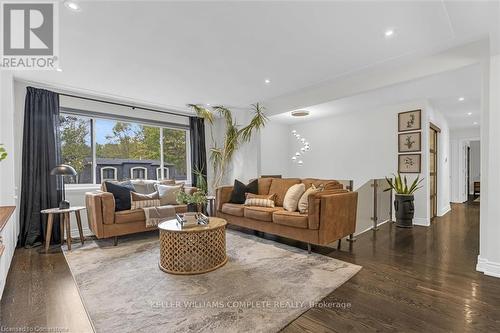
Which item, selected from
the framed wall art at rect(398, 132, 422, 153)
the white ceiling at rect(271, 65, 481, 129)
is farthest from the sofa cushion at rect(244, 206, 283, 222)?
the framed wall art at rect(398, 132, 422, 153)

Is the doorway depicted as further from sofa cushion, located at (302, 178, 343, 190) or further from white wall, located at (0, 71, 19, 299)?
white wall, located at (0, 71, 19, 299)

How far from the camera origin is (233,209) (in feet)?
13.6

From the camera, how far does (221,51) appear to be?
2.92 meters

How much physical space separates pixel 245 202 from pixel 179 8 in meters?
2.96

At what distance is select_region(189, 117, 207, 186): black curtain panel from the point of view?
19.1 feet

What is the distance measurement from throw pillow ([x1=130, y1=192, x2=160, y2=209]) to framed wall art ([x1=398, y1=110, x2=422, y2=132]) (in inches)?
188

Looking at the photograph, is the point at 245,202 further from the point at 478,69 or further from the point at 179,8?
the point at 478,69

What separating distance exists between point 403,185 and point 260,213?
3.06 m

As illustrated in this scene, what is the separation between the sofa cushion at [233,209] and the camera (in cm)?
406

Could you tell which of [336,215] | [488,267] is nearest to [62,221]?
[336,215]

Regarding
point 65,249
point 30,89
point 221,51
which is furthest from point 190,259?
point 30,89

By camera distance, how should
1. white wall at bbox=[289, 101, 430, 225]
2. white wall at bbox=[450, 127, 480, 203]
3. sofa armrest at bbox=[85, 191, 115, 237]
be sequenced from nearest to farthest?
1. sofa armrest at bbox=[85, 191, 115, 237]
2. white wall at bbox=[289, 101, 430, 225]
3. white wall at bbox=[450, 127, 480, 203]

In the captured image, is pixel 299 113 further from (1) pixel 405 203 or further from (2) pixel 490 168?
(2) pixel 490 168

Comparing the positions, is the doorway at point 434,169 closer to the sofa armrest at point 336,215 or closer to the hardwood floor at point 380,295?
the hardwood floor at point 380,295
